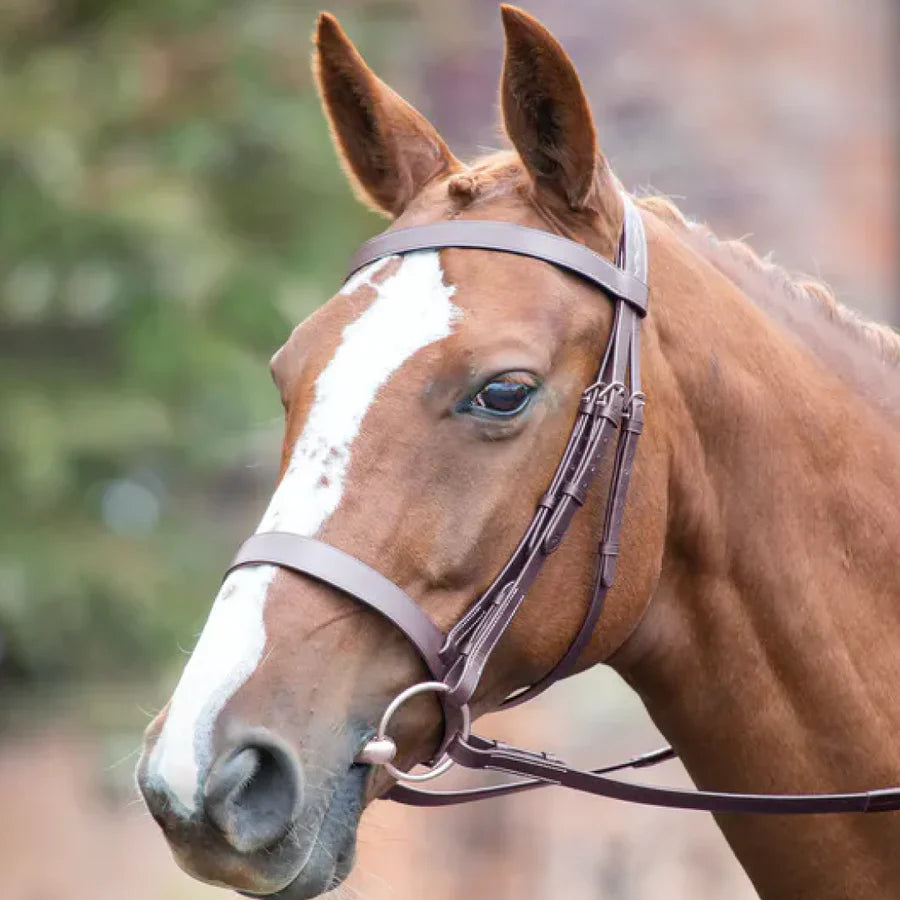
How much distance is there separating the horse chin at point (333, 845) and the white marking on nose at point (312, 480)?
0.87 feet

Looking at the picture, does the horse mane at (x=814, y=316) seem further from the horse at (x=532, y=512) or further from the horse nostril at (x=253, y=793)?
the horse nostril at (x=253, y=793)

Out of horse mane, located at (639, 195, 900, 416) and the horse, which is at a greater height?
horse mane, located at (639, 195, 900, 416)

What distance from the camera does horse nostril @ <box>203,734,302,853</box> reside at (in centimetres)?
231

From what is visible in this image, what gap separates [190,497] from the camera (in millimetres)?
10383

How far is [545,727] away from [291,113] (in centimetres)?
439

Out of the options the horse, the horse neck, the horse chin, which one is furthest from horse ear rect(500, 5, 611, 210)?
the horse chin

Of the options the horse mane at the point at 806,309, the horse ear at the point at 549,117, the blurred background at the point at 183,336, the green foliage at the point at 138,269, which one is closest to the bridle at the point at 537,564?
the horse ear at the point at 549,117

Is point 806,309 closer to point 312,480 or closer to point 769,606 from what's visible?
point 769,606

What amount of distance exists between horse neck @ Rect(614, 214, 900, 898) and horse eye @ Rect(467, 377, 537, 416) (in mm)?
336

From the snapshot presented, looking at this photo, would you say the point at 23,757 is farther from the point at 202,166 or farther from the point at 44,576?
the point at 202,166

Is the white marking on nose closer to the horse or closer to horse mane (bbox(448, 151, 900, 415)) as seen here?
the horse

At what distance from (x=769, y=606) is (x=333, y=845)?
107 cm

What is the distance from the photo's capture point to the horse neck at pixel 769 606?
2.88m

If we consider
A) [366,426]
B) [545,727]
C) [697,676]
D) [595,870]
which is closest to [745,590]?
[697,676]
